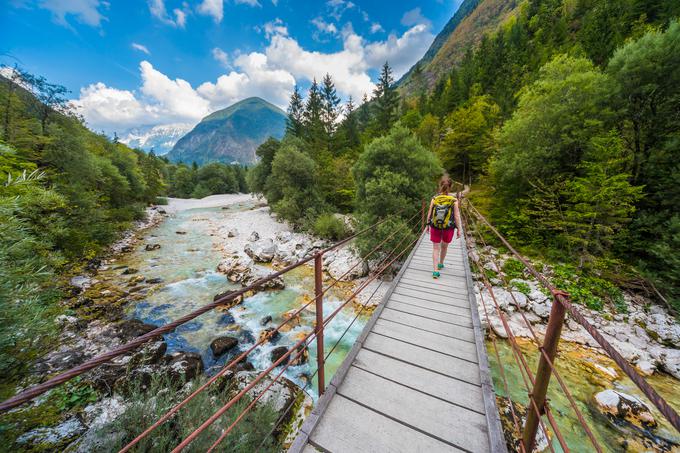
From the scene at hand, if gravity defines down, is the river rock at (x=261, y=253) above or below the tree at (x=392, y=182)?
below

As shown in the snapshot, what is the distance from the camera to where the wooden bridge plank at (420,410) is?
6.31 feet

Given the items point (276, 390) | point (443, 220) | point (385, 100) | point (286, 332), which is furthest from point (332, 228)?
point (385, 100)

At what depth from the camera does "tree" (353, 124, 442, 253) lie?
29.8ft

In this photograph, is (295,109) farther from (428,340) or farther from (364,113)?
(428,340)

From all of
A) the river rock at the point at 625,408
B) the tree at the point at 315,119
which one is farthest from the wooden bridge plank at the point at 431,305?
the tree at the point at 315,119

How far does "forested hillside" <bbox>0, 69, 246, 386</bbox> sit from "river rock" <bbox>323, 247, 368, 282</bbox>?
25.3ft

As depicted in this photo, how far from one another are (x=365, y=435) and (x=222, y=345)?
5141 millimetres

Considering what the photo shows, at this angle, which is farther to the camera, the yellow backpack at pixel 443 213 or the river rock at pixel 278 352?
the river rock at pixel 278 352

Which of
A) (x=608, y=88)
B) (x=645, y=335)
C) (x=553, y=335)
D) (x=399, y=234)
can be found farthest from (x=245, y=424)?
(x=608, y=88)

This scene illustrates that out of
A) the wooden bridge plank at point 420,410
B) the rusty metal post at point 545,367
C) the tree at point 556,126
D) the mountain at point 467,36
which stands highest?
the mountain at point 467,36

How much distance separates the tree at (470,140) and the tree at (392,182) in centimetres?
1164

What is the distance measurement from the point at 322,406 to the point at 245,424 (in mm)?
2024

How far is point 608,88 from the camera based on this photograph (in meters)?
8.62

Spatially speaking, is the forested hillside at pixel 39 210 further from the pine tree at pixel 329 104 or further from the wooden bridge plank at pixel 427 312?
the pine tree at pixel 329 104
